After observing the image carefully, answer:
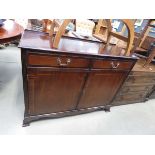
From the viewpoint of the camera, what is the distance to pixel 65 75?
142cm

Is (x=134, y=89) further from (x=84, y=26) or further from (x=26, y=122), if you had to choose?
(x=84, y=26)

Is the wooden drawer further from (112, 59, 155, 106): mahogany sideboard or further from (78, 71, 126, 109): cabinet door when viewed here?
(78, 71, 126, 109): cabinet door

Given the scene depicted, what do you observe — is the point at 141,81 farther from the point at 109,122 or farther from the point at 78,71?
the point at 78,71

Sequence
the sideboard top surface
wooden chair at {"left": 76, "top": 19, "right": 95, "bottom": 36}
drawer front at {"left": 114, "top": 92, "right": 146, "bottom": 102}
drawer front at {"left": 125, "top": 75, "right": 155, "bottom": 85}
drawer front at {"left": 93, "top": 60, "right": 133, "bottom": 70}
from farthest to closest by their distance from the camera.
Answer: wooden chair at {"left": 76, "top": 19, "right": 95, "bottom": 36}
drawer front at {"left": 114, "top": 92, "right": 146, "bottom": 102}
drawer front at {"left": 125, "top": 75, "right": 155, "bottom": 85}
drawer front at {"left": 93, "top": 60, "right": 133, "bottom": 70}
the sideboard top surface

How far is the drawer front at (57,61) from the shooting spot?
1.21 meters

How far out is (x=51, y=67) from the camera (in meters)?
1.30

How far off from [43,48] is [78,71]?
417mm

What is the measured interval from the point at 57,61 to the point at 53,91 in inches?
14.2

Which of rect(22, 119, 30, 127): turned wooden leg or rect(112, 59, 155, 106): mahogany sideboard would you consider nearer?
rect(22, 119, 30, 127): turned wooden leg

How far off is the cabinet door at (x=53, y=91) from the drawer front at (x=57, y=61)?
3.6 inches

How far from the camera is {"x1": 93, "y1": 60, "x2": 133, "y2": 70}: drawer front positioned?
58.4 inches

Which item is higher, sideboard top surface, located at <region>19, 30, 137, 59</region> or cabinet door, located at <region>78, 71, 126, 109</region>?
sideboard top surface, located at <region>19, 30, 137, 59</region>

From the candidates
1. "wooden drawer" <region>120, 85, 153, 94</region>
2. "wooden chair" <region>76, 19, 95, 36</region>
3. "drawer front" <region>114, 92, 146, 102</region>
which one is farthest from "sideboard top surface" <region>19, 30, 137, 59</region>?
"wooden chair" <region>76, 19, 95, 36</region>

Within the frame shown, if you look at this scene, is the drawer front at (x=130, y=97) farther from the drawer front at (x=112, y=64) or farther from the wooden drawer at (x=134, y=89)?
the drawer front at (x=112, y=64)
